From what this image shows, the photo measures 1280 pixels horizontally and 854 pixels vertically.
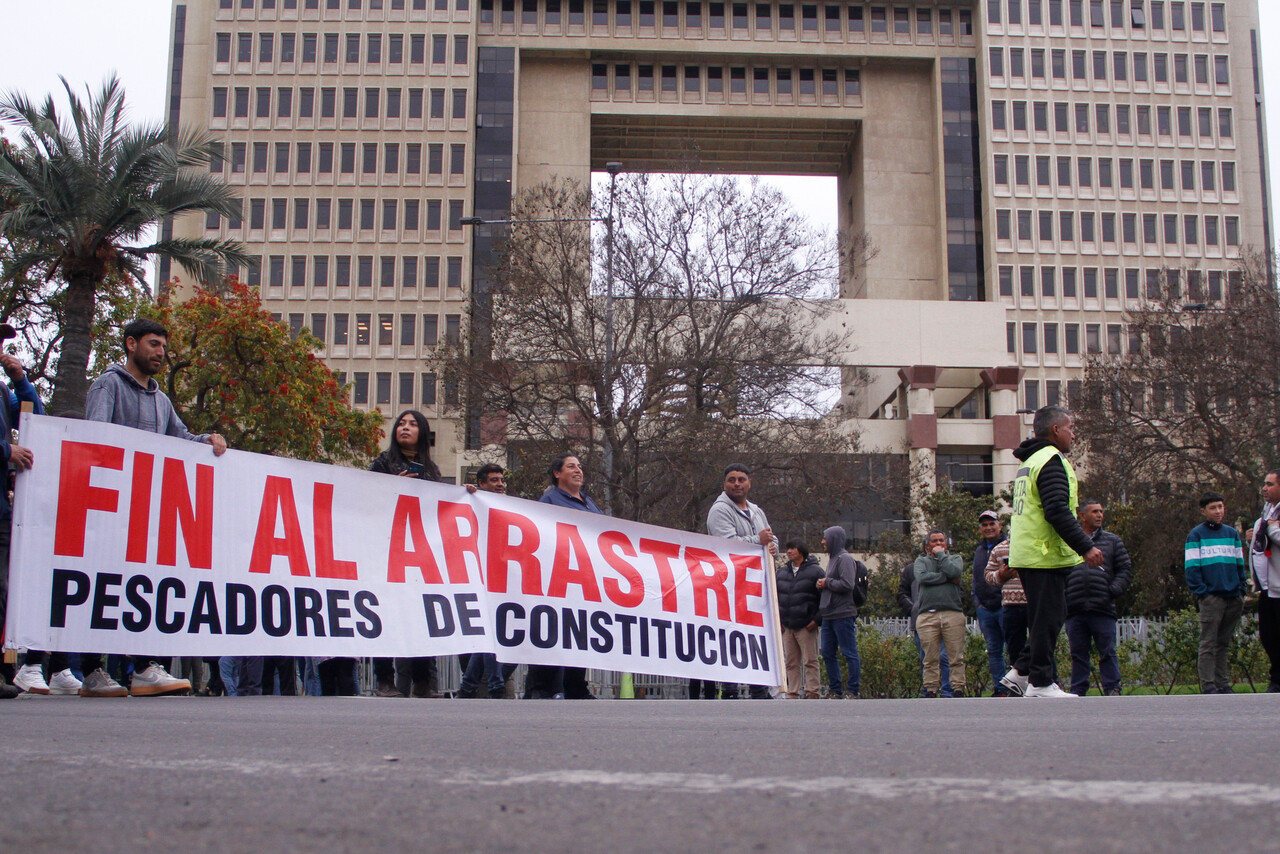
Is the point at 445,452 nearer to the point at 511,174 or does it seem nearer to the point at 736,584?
the point at 511,174

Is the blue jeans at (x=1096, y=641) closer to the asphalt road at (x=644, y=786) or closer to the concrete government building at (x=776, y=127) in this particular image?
the asphalt road at (x=644, y=786)

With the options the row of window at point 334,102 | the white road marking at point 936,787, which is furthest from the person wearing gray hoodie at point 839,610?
the row of window at point 334,102

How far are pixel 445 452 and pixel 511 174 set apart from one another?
56.4 feet

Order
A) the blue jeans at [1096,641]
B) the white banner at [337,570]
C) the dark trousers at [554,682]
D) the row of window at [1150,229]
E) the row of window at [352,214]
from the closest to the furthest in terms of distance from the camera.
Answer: the white banner at [337,570]
the dark trousers at [554,682]
the blue jeans at [1096,641]
the row of window at [352,214]
the row of window at [1150,229]

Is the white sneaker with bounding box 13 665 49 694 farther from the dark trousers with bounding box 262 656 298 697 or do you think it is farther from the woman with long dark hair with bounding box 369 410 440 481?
the dark trousers with bounding box 262 656 298 697

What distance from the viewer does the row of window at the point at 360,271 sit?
71.4m

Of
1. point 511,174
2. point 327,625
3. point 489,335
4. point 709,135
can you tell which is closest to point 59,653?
point 327,625

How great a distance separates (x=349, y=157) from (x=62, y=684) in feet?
230

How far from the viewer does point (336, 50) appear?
241ft

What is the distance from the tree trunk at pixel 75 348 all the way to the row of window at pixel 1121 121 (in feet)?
205

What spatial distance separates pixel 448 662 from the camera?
14.6 meters

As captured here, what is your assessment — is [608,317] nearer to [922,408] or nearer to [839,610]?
[839,610]

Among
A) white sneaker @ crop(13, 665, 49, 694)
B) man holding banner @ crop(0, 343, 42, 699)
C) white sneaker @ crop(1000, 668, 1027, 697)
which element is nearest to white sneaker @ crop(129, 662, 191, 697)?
man holding banner @ crop(0, 343, 42, 699)

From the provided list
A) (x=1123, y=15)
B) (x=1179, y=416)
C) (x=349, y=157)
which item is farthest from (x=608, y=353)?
(x=1123, y=15)
